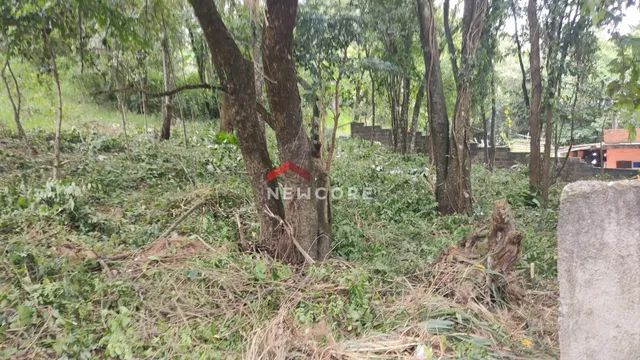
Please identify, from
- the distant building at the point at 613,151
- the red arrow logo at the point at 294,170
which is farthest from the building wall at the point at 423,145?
the red arrow logo at the point at 294,170

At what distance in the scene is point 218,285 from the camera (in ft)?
11.1

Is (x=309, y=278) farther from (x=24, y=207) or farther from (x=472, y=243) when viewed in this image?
(x=24, y=207)

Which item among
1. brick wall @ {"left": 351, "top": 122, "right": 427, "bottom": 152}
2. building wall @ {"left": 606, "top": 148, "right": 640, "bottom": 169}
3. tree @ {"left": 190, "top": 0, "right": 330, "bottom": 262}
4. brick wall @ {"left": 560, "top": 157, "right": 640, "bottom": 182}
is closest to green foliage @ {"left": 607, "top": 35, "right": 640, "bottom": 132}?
tree @ {"left": 190, "top": 0, "right": 330, "bottom": 262}

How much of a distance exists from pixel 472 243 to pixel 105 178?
470cm

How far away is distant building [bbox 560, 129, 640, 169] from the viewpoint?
14.7 m

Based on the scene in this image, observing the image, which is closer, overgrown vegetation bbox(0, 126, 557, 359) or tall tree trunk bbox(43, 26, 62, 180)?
overgrown vegetation bbox(0, 126, 557, 359)

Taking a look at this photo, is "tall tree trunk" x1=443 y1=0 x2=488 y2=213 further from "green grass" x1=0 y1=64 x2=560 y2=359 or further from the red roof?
the red roof

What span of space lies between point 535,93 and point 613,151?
33.9 feet

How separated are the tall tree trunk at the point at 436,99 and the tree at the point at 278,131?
257 cm

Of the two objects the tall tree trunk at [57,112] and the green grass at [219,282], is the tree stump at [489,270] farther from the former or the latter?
the tall tree trunk at [57,112]

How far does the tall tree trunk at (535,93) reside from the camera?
7.04 meters

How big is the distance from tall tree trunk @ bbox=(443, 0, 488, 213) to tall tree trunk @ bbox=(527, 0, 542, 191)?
153cm

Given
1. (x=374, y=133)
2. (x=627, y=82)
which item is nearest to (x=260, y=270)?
(x=627, y=82)

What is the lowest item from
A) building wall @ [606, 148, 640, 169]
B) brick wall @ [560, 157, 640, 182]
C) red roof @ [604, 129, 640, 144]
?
brick wall @ [560, 157, 640, 182]
